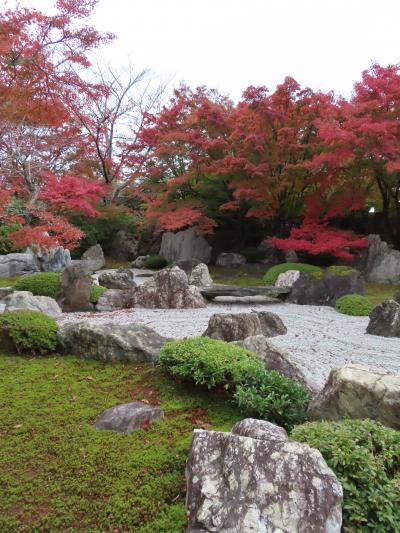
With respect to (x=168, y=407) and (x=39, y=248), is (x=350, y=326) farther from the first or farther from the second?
(x=39, y=248)

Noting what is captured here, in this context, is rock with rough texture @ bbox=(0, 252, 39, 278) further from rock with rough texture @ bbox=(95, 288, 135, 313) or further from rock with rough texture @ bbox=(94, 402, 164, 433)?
rock with rough texture @ bbox=(94, 402, 164, 433)

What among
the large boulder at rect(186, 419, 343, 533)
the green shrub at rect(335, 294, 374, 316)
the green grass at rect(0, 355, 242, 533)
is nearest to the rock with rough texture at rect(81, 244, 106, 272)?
the green shrub at rect(335, 294, 374, 316)

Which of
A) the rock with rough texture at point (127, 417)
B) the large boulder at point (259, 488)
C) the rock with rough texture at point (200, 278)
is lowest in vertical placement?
the rock with rough texture at point (127, 417)

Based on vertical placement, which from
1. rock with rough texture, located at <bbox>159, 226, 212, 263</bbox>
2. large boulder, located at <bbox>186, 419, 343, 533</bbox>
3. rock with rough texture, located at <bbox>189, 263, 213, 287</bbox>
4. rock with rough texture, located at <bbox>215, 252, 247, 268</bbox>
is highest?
rock with rough texture, located at <bbox>159, 226, 212, 263</bbox>

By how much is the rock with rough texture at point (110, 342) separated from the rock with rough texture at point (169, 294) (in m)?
5.20

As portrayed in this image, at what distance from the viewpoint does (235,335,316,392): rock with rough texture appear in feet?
13.8

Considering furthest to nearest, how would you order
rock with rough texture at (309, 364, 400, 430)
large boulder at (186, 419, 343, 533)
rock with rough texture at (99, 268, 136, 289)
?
1. rock with rough texture at (99, 268, 136, 289)
2. rock with rough texture at (309, 364, 400, 430)
3. large boulder at (186, 419, 343, 533)

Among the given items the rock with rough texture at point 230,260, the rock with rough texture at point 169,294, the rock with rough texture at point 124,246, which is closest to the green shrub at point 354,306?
the rock with rough texture at point 169,294

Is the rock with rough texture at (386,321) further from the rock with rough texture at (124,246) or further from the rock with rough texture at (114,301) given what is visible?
the rock with rough texture at (124,246)

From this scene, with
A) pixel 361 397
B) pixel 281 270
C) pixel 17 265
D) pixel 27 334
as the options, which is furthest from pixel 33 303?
pixel 281 270

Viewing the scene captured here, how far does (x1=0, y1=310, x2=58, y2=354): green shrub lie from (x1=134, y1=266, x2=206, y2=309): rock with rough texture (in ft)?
17.3

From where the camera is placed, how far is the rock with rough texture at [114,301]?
402 inches

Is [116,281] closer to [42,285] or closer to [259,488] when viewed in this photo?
[42,285]

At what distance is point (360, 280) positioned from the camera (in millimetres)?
11438
